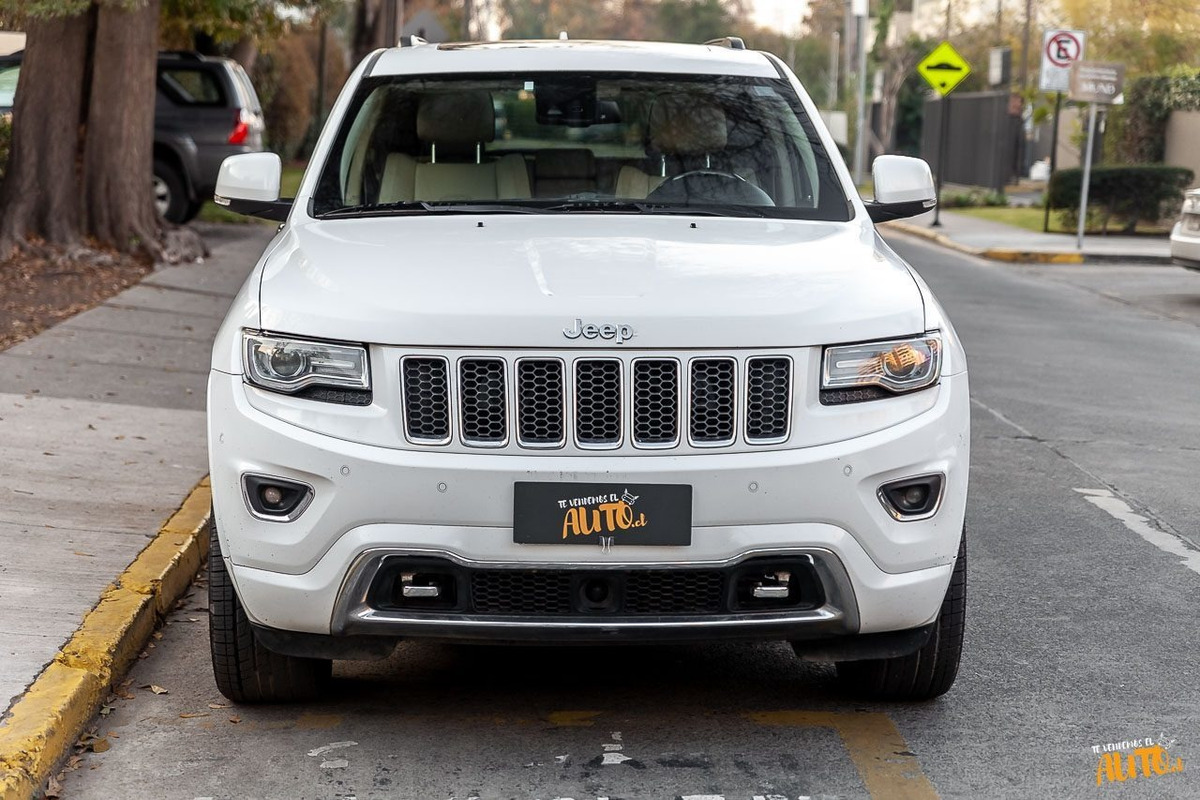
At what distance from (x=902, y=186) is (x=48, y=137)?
11069mm

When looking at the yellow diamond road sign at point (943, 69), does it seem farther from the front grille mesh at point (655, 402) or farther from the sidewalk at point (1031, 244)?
the front grille mesh at point (655, 402)

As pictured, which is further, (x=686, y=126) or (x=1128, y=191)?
(x=1128, y=191)

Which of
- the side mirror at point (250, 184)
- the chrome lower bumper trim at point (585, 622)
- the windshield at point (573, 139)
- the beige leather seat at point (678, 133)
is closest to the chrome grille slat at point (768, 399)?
the chrome lower bumper trim at point (585, 622)

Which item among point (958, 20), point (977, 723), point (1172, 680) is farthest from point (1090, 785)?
point (958, 20)

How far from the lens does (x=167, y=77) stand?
19.6 meters


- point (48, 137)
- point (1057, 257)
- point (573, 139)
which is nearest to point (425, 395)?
point (573, 139)

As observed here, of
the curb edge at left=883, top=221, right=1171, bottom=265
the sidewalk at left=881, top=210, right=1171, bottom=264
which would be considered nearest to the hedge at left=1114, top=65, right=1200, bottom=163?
the sidewalk at left=881, top=210, right=1171, bottom=264

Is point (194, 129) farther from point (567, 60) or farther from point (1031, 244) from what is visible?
point (567, 60)

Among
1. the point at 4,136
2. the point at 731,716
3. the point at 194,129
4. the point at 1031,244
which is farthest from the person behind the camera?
the point at 1031,244

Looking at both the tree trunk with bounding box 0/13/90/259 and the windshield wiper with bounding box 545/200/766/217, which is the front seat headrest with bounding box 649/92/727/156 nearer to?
the windshield wiper with bounding box 545/200/766/217

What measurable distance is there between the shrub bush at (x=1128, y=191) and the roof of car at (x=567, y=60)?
19.6 metres

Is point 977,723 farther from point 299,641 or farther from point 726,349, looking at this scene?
point 299,641

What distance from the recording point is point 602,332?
4.06 m

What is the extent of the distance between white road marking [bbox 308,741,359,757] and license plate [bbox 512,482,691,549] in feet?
2.71
